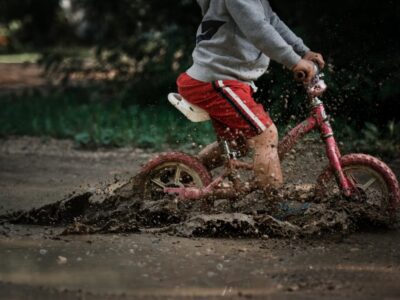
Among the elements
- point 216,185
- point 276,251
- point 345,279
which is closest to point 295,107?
point 216,185

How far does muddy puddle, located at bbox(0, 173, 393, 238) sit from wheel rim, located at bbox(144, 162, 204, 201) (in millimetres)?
94

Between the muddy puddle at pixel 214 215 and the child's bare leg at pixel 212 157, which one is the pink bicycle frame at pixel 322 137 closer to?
the muddy puddle at pixel 214 215

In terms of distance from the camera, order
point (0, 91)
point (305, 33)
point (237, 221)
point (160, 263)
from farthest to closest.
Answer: point (0, 91)
point (305, 33)
point (237, 221)
point (160, 263)

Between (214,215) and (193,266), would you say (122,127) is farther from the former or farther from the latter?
(193,266)

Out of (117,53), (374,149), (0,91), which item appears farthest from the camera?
(0,91)

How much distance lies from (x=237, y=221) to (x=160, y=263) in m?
0.80

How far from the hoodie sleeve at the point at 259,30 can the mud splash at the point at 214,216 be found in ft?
2.85

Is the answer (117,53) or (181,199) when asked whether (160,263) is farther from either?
(117,53)

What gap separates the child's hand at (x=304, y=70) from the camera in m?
4.61

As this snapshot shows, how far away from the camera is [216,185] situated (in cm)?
489

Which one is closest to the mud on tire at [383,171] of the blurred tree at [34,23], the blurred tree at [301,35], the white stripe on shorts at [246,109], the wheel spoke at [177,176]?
the white stripe on shorts at [246,109]

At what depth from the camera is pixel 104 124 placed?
9.10m

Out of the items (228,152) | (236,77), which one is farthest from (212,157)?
(236,77)

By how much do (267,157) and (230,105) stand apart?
0.39 m
